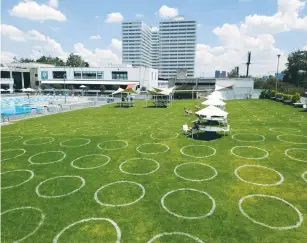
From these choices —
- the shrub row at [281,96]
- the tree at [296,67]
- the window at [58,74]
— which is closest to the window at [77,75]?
the window at [58,74]

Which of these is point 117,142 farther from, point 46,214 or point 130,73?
point 130,73

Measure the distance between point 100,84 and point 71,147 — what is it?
62530 mm

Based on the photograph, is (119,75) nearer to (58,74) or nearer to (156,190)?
(58,74)

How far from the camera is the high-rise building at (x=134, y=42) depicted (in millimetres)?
179750

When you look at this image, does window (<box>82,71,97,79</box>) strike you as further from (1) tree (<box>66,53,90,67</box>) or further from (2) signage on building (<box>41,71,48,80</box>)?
(1) tree (<box>66,53,90,67</box>)

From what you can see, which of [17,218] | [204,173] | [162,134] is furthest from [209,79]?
[17,218]

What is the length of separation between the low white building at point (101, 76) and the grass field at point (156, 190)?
57951 millimetres

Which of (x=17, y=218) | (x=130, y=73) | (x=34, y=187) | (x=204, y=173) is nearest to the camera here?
(x=17, y=218)

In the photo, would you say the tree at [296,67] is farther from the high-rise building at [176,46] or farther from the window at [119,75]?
the high-rise building at [176,46]

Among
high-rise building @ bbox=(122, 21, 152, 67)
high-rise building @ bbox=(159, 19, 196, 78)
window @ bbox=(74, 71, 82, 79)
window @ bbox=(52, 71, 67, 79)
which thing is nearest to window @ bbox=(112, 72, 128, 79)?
window @ bbox=(74, 71, 82, 79)

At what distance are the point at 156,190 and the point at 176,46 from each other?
178 m

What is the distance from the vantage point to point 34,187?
8477 mm

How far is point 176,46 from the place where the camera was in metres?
176

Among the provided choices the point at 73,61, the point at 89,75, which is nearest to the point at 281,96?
the point at 89,75
